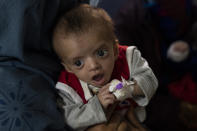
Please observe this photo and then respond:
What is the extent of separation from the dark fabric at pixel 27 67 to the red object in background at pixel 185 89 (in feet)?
2.50

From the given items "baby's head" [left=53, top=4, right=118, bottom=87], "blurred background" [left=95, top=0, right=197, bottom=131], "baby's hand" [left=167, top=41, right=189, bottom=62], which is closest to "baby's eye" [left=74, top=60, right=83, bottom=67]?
"baby's head" [left=53, top=4, right=118, bottom=87]

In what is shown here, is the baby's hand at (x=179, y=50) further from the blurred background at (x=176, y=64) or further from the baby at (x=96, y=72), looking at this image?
the baby at (x=96, y=72)

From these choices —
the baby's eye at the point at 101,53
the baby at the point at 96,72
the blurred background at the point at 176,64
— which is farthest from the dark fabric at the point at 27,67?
the blurred background at the point at 176,64

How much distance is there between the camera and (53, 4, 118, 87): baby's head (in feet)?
1.71

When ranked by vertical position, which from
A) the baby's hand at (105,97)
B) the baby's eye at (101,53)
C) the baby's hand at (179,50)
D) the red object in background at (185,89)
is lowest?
the red object in background at (185,89)

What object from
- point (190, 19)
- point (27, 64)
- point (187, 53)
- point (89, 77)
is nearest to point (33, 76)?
point (27, 64)

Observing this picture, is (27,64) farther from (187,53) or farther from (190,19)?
(190,19)

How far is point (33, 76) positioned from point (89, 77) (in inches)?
5.2

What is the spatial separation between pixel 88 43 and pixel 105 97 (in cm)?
13

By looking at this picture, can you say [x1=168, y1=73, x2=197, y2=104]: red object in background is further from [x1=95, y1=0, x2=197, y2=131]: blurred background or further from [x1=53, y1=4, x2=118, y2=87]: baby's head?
[x1=53, y1=4, x2=118, y2=87]: baby's head

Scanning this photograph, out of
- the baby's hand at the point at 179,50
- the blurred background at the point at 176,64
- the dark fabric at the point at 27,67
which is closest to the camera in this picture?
the dark fabric at the point at 27,67

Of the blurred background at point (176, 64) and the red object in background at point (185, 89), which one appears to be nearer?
the blurred background at point (176, 64)

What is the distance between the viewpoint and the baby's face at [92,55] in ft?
1.71

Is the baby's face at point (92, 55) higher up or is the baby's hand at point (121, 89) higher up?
the baby's face at point (92, 55)
